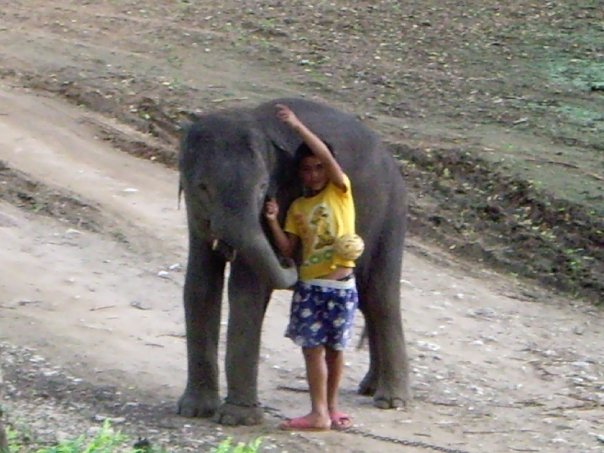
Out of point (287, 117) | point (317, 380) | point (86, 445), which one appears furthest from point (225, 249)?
point (86, 445)

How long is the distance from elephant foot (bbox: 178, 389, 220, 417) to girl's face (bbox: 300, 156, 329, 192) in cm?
128

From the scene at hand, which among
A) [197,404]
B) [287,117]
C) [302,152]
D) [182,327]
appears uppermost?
[287,117]

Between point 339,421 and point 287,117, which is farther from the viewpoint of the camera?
point 339,421

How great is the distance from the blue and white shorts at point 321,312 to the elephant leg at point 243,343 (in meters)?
0.20

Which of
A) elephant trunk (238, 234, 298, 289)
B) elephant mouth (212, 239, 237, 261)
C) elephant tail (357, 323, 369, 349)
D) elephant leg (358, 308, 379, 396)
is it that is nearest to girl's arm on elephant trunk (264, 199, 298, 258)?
elephant trunk (238, 234, 298, 289)

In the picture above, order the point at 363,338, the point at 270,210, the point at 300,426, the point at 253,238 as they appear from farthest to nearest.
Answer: the point at 363,338, the point at 300,426, the point at 270,210, the point at 253,238

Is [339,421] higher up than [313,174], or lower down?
lower down

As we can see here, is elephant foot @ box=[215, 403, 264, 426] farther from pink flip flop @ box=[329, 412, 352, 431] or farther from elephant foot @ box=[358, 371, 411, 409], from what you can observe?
elephant foot @ box=[358, 371, 411, 409]

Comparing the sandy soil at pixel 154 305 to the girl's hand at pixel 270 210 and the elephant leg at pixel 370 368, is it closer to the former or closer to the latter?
the elephant leg at pixel 370 368

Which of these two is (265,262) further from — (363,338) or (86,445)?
(363,338)

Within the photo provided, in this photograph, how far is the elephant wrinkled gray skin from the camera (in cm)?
634

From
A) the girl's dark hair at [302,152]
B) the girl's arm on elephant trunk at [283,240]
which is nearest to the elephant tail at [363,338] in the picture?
the girl's arm on elephant trunk at [283,240]

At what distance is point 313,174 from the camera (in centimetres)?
655

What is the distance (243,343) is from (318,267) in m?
0.55
